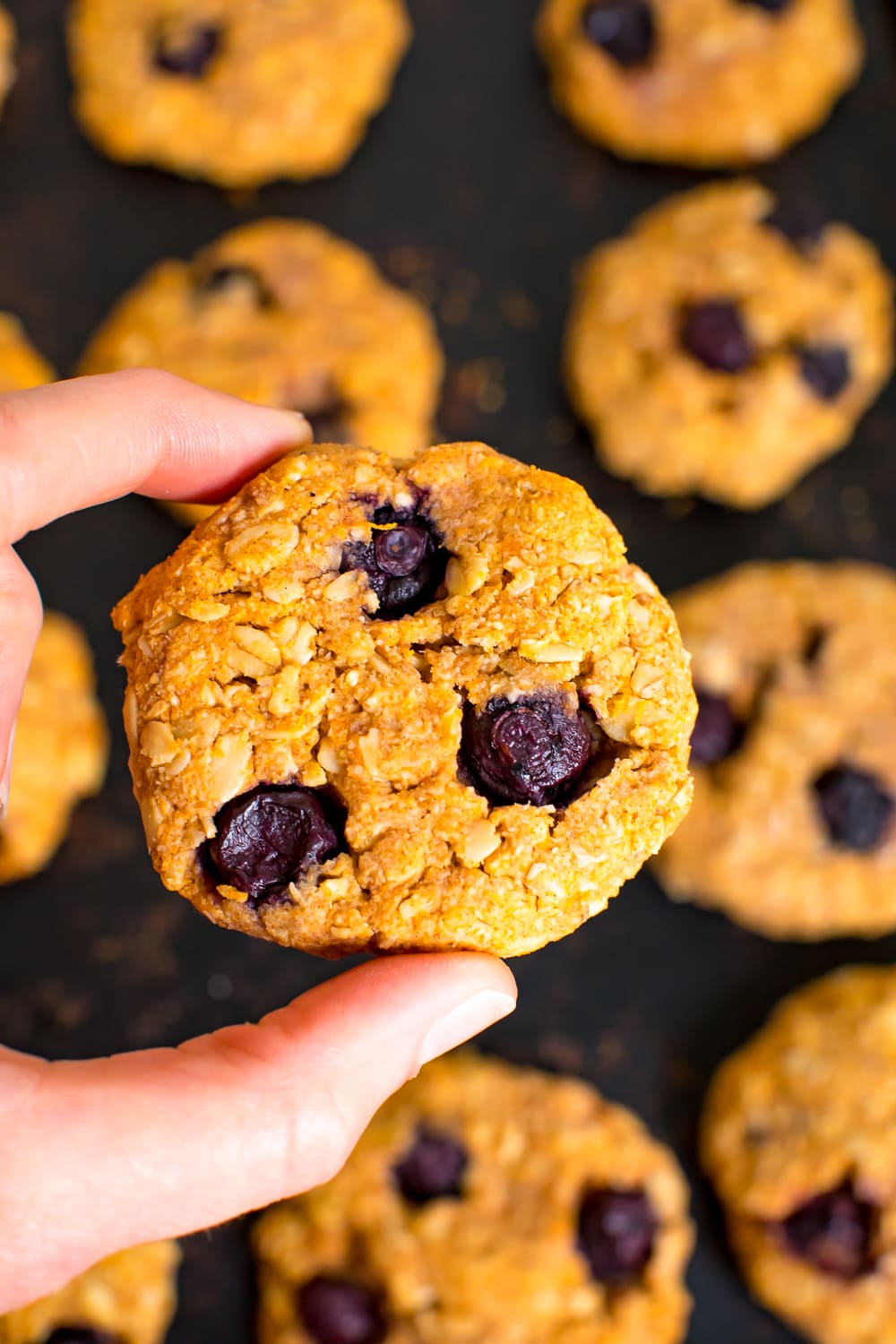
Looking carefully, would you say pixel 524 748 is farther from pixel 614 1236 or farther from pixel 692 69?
pixel 692 69

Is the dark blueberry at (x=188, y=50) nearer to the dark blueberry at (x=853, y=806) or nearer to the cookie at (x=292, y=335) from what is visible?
the cookie at (x=292, y=335)

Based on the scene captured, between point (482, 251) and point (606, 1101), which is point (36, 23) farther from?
point (606, 1101)

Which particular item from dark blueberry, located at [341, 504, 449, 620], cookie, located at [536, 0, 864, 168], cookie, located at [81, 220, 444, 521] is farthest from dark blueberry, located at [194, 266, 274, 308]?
dark blueberry, located at [341, 504, 449, 620]

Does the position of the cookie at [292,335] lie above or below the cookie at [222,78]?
below

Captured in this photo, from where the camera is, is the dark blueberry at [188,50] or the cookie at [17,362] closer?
the cookie at [17,362]

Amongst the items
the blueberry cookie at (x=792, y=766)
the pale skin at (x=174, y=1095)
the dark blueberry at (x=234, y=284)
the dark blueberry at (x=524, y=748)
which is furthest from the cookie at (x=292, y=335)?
the dark blueberry at (x=524, y=748)

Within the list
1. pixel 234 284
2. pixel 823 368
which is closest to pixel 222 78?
pixel 234 284

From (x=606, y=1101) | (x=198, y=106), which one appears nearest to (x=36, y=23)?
(x=198, y=106)
